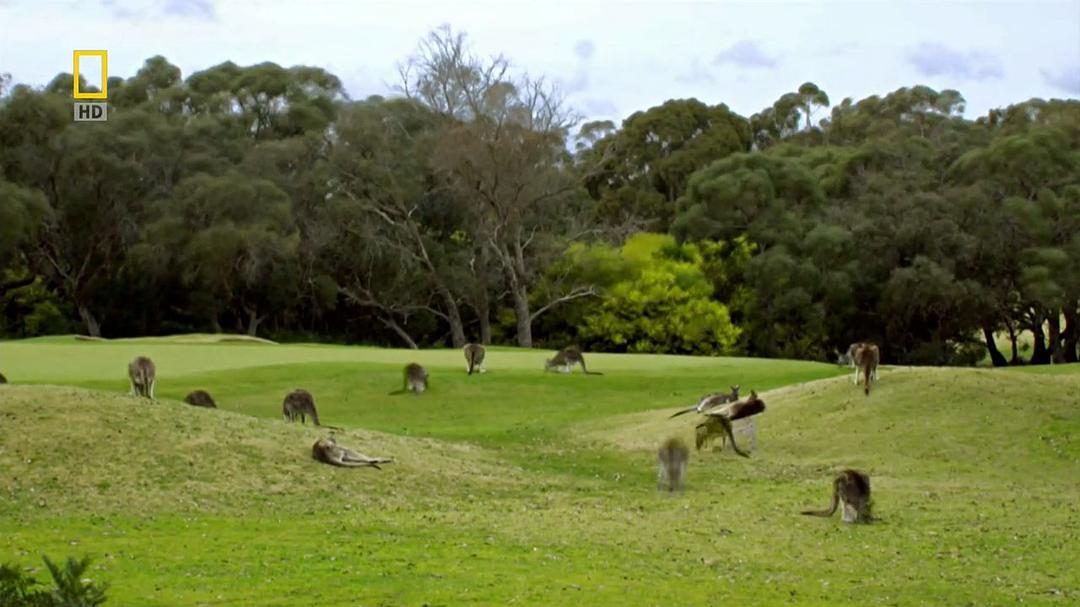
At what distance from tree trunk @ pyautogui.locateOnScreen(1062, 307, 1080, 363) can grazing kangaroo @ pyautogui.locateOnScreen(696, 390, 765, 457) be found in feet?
139

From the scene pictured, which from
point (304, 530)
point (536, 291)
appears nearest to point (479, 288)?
point (536, 291)

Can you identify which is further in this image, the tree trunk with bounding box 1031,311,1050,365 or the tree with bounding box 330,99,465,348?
the tree with bounding box 330,99,465,348

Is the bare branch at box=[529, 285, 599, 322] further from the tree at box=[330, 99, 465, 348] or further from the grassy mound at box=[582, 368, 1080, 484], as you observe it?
the grassy mound at box=[582, 368, 1080, 484]

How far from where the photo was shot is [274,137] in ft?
239

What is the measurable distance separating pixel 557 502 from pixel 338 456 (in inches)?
124

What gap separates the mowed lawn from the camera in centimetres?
1233

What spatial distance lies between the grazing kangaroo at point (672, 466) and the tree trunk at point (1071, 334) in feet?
150

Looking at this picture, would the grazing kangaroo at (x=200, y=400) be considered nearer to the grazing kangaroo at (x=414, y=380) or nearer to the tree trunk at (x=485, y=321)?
the grazing kangaroo at (x=414, y=380)

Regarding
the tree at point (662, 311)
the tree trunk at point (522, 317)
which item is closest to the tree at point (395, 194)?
the tree trunk at point (522, 317)

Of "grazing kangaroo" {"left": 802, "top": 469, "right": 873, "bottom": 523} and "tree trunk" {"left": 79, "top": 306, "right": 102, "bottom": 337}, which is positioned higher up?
"tree trunk" {"left": 79, "top": 306, "right": 102, "bottom": 337}

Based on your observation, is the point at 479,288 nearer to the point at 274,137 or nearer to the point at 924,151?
the point at 274,137

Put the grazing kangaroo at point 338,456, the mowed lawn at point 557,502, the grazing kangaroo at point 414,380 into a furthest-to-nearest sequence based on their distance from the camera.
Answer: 1. the grazing kangaroo at point 414,380
2. the grazing kangaroo at point 338,456
3. the mowed lawn at point 557,502

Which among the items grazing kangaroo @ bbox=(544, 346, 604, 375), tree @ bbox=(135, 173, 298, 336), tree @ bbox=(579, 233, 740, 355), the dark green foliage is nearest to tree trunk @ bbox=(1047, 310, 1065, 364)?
tree @ bbox=(579, 233, 740, 355)

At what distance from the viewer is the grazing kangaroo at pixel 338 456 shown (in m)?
18.9
